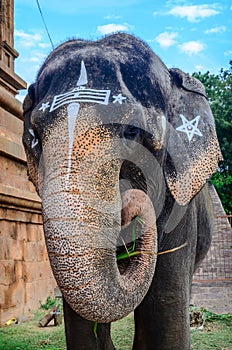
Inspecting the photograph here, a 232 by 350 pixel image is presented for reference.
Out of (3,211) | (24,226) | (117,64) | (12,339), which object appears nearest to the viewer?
(117,64)

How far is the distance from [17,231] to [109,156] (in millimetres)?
4250

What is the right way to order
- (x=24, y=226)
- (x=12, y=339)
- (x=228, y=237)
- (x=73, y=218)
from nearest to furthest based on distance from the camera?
(x=73, y=218) < (x=12, y=339) < (x=24, y=226) < (x=228, y=237)

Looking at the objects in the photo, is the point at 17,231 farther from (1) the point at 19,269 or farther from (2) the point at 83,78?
(2) the point at 83,78

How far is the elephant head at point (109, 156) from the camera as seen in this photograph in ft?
6.38

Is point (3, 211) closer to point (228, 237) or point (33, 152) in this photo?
point (33, 152)

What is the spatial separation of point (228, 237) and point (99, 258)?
39.9 ft

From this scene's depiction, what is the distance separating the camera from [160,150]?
2.58m

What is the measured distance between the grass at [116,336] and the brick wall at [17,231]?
376 millimetres

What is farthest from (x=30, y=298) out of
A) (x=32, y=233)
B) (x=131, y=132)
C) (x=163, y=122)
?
(x=131, y=132)

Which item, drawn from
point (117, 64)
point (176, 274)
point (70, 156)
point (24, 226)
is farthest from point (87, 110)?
point (24, 226)

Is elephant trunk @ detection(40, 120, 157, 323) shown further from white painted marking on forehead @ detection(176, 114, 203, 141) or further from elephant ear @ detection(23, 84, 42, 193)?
white painted marking on forehead @ detection(176, 114, 203, 141)

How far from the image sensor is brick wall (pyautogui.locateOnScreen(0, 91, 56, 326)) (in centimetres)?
581

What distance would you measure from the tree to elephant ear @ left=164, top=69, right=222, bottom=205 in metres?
15.4

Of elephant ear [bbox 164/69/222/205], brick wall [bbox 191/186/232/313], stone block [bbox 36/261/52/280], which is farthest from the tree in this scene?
elephant ear [bbox 164/69/222/205]
